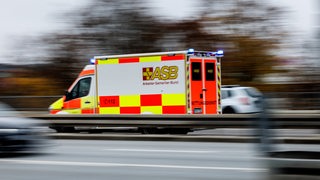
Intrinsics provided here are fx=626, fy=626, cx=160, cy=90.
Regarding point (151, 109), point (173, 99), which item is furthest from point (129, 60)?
point (173, 99)

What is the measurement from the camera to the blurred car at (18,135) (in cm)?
953

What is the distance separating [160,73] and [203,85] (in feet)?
4.07

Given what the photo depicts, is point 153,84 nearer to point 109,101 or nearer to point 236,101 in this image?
point 109,101

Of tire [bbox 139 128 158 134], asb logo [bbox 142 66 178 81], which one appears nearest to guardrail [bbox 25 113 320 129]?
tire [bbox 139 128 158 134]

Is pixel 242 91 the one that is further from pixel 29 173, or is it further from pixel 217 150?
pixel 29 173

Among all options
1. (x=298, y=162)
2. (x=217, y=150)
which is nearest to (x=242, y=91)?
(x=217, y=150)

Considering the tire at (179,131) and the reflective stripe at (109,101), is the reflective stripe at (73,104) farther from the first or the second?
the tire at (179,131)

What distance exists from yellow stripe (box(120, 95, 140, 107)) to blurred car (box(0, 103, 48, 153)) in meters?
6.34

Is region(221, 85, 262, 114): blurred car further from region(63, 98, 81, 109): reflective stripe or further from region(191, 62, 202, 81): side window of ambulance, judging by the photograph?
region(63, 98, 81, 109): reflective stripe

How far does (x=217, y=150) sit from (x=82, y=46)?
25.0 m

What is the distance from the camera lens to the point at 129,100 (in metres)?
16.2

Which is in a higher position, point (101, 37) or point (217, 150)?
point (101, 37)

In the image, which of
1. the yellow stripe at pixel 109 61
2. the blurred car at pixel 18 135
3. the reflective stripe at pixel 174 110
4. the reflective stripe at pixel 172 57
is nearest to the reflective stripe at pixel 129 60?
the yellow stripe at pixel 109 61

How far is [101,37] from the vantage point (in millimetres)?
35281
